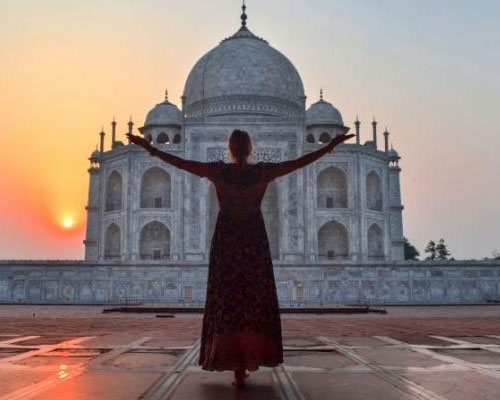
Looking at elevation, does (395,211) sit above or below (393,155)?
below

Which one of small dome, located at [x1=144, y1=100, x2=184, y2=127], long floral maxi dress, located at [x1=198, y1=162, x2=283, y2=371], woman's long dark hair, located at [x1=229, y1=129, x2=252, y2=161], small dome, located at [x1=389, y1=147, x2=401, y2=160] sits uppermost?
small dome, located at [x1=144, y1=100, x2=184, y2=127]

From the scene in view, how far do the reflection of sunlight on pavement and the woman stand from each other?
0.74 metres

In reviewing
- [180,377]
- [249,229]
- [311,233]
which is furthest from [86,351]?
[311,233]

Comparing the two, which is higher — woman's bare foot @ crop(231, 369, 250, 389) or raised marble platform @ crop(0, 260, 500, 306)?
raised marble platform @ crop(0, 260, 500, 306)

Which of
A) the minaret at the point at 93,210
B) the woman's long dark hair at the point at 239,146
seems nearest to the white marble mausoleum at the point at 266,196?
the minaret at the point at 93,210

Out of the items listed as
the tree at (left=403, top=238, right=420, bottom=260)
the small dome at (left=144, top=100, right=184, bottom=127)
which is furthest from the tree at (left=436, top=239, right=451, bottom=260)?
the small dome at (left=144, top=100, right=184, bottom=127)

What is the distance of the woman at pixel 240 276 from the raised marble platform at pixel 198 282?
1668cm

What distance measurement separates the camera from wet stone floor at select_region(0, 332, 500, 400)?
2.68 meters

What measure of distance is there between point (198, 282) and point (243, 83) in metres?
15.6

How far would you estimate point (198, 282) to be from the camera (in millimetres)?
20281

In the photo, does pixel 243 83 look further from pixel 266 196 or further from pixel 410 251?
pixel 410 251

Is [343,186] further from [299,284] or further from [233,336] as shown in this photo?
[233,336]

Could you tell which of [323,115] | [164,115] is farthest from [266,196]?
[164,115]

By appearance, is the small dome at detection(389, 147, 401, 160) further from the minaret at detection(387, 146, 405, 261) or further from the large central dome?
the large central dome
